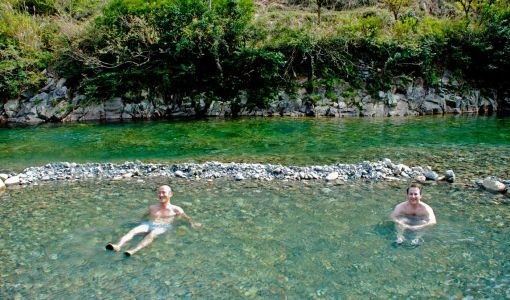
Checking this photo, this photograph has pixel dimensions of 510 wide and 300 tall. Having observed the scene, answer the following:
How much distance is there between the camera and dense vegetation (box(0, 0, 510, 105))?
79.7ft

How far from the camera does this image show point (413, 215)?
24.5ft

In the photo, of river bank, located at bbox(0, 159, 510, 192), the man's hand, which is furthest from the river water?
river bank, located at bbox(0, 159, 510, 192)

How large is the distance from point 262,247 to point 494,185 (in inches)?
219

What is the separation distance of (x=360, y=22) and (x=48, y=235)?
23.3 metres

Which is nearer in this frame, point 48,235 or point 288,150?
point 48,235

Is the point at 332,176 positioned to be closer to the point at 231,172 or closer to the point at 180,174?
the point at 231,172

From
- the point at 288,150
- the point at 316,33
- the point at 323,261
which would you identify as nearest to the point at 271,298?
the point at 323,261

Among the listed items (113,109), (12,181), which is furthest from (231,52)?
(12,181)

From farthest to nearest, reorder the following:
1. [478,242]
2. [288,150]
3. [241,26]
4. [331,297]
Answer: [241,26]
[288,150]
[478,242]
[331,297]

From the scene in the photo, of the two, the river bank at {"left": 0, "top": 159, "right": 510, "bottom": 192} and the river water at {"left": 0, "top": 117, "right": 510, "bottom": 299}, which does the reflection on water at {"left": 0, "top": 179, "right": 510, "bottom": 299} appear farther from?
the river bank at {"left": 0, "top": 159, "right": 510, "bottom": 192}

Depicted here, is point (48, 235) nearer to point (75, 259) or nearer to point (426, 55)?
point (75, 259)

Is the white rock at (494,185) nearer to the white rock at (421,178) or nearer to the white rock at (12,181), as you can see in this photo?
the white rock at (421,178)

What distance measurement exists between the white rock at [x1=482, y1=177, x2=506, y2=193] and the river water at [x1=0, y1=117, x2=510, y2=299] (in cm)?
20

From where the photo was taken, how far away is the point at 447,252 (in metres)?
6.38
